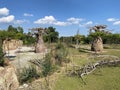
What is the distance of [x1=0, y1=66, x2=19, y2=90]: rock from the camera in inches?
299

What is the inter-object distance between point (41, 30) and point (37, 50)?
226cm

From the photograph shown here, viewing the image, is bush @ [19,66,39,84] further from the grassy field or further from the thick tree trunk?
the thick tree trunk

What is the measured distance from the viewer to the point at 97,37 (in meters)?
23.2

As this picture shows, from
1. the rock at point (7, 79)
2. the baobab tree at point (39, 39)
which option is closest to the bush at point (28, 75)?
the rock at point (7, 79)

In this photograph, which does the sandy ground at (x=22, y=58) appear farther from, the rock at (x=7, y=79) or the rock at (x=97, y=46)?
the rock at (x=97, y=46)

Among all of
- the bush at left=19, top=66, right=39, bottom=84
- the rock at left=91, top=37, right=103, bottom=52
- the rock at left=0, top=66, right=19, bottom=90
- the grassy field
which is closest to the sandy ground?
the bush at left=19, top=66, right=39, bottom=84

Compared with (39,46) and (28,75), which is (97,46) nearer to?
(39,46)

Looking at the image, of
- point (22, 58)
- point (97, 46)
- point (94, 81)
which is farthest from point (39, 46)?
point (94, 81)

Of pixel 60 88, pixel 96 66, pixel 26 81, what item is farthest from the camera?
pixel 96 66

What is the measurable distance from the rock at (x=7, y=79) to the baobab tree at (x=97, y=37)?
15267mm

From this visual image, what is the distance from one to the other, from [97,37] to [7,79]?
1665 centimetres

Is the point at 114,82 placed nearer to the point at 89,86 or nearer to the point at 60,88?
the point at 89,86

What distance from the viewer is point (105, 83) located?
29.3 ft

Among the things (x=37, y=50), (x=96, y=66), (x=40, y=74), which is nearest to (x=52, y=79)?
(x=40, y=74)
